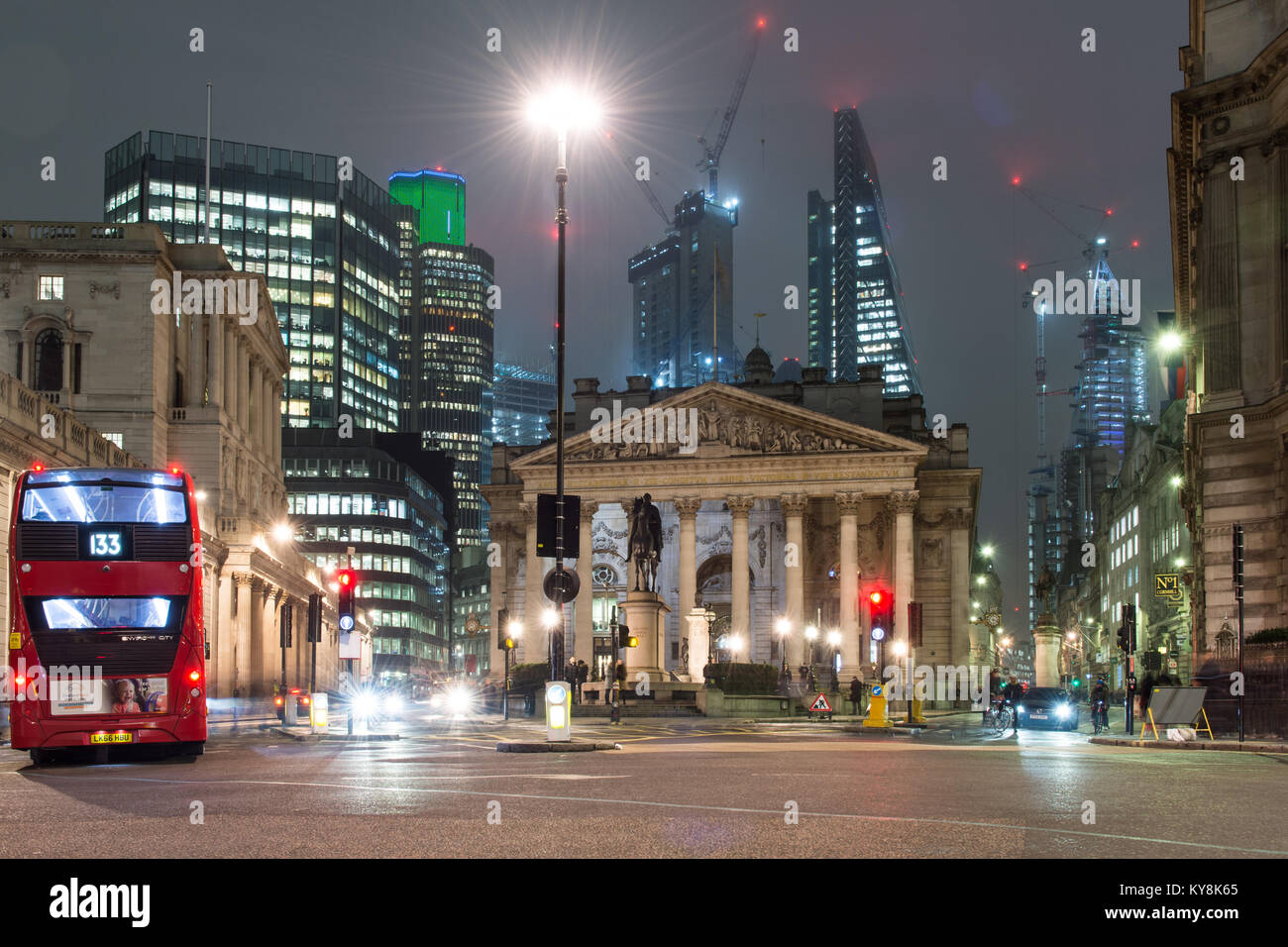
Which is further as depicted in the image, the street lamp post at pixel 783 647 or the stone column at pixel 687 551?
the stone column at pixel 687 551

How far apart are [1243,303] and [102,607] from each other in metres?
35.8

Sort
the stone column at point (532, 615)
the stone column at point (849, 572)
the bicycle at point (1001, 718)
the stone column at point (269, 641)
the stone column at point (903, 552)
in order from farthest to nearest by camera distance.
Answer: the stone column at point (532, 615) → the stone column at point (903, 552) → the stone column at point (849, 572) → the stone column at point (269, 641) → the bicycle at point (1001, 718)

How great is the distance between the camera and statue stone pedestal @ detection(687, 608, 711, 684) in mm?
67688

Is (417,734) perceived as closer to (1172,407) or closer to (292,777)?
(292,777)

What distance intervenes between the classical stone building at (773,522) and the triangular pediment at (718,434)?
0.30ft

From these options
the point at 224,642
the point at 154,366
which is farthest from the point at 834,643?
the point at 154,366

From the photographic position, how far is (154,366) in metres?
73.3

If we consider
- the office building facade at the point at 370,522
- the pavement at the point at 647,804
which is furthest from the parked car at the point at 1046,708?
the office building facade at the point at 370,522

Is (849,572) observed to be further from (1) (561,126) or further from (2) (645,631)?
(1) (561,126)

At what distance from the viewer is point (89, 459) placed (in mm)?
49312

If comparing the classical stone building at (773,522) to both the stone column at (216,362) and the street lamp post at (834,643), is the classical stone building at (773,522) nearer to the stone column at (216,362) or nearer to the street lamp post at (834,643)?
the street lamp post at (834,643)

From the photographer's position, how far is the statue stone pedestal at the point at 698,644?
6769 centimetres

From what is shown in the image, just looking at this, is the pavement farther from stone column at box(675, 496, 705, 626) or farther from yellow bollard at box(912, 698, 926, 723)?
stone column at box(675, 496, 705, 626)
